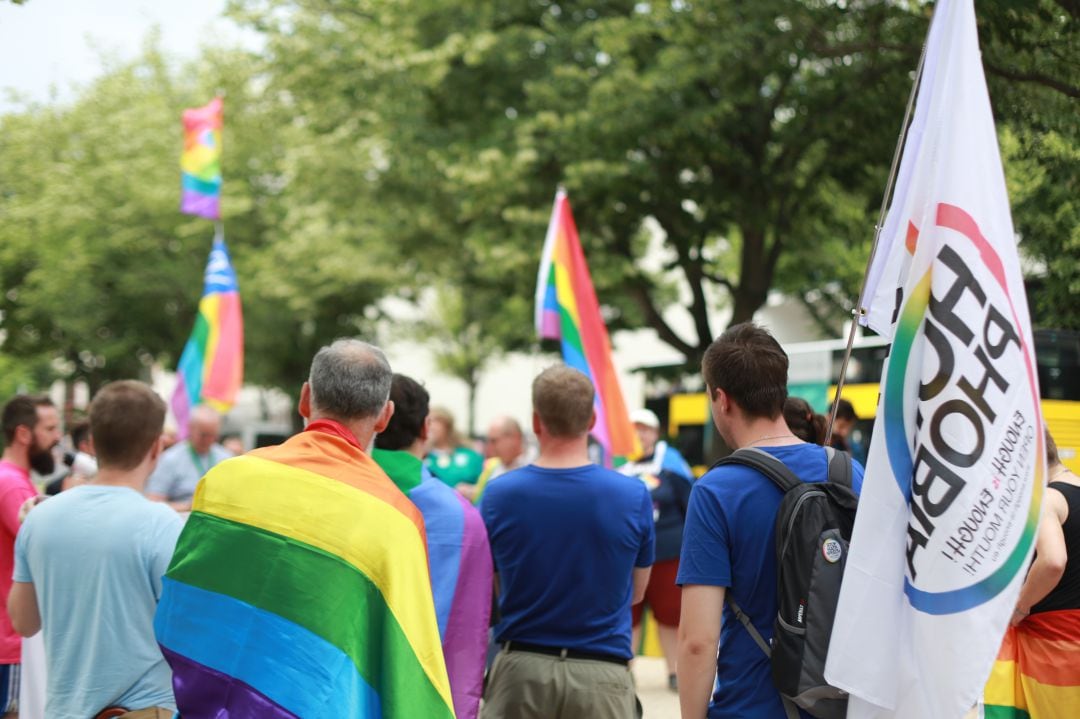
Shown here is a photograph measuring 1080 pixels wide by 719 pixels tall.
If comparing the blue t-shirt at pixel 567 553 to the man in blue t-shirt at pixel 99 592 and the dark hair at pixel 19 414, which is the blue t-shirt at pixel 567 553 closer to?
the man in blue t-shirt at pixel 99 592

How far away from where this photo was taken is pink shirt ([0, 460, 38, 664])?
518 centimetres

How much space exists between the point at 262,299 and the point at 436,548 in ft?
90.3

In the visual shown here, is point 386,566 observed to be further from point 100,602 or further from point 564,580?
point 564,580

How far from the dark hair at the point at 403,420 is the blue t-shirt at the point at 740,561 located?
154cm

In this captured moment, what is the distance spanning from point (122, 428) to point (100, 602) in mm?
571

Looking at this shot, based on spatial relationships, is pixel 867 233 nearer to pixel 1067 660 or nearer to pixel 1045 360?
pixel 1045 360

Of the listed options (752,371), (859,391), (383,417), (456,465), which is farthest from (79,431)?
(859,391)

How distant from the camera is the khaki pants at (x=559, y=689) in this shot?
187 inches

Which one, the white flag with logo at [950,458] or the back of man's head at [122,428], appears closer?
the white flag with logo at [950,458]

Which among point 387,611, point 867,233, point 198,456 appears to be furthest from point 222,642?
point 867,233

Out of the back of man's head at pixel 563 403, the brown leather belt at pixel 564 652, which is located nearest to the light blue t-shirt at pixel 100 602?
the brown leather belt at pixel 564 652

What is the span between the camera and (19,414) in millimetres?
5828

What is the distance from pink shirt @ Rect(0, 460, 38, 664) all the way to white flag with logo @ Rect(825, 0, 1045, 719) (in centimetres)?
344

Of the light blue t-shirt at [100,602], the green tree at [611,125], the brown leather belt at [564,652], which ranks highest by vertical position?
the green tree at [611,125]
